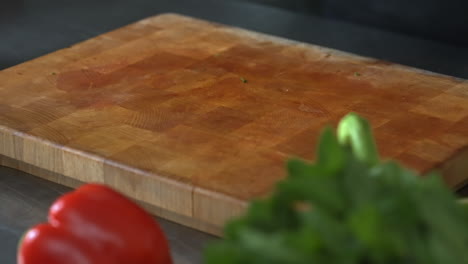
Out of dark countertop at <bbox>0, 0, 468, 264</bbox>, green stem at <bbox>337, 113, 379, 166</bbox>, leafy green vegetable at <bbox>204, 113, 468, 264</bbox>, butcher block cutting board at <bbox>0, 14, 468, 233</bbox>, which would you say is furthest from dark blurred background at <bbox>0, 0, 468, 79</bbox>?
leafy green vegetable at <bbox>204, 113, 468, 264</bbox>

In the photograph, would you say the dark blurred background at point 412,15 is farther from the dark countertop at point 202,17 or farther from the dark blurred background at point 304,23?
the dark countertop at point 202,17

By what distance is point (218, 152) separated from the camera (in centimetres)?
111

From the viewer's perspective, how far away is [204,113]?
1244 millimetres

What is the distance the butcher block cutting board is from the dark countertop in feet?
0.70

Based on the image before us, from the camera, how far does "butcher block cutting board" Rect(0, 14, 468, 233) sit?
1056 millimetres

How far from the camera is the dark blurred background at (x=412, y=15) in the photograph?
6.11 ft

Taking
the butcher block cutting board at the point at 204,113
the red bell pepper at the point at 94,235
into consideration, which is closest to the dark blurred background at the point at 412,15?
the butcher block cutting board at the point at 204,113

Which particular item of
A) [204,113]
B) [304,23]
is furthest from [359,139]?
[304,23]

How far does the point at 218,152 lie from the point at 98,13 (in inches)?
37.8

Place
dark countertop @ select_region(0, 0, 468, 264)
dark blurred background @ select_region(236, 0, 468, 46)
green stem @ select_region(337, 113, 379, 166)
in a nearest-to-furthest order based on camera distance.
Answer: green stem @ select_region(337, 113, 379, 166) < dark countertop @ select_region(0, 0, 468, 264) < dark blurred background @ select_region(236, 0, 468, 46)

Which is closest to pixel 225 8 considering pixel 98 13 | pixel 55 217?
pixel 98 13

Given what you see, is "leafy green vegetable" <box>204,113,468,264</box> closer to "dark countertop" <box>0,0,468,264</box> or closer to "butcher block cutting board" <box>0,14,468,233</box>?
"butcher block cutting board" <box>0,14,468,233</box>

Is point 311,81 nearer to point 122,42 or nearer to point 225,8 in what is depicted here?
point 122,42

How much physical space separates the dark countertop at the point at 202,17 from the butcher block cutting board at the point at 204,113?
21cm
